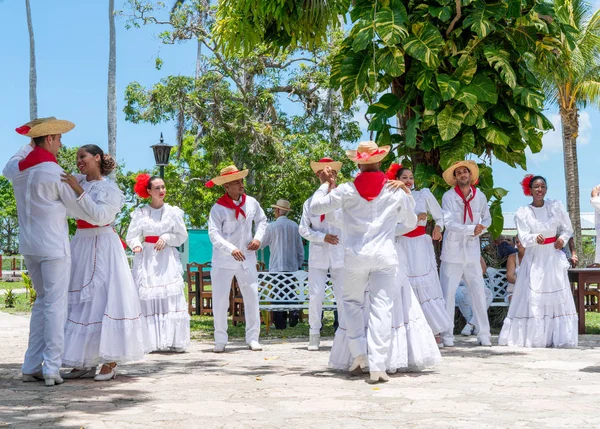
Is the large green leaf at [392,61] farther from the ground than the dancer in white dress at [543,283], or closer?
farther from the ground

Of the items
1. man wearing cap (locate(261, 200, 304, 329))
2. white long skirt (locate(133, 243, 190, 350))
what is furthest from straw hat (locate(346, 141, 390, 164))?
man wearing cap (locate(261, 200, 304, 329))

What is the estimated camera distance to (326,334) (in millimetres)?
11852

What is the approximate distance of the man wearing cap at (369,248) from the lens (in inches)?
278

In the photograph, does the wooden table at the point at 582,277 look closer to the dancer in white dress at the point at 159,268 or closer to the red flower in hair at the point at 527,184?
the red flower in hair at the point at 527,184

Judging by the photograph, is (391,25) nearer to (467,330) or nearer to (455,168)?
(455,168)

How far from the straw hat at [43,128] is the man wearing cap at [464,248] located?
16.2ft

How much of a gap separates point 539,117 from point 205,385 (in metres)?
6.83

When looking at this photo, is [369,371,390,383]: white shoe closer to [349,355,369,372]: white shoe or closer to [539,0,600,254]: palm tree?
[349,355,369,372]: white shoe

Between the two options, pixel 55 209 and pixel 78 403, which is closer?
pixel 78 403

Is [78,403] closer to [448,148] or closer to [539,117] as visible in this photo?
[448,148]

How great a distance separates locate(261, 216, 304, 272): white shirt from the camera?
13188 millimetres

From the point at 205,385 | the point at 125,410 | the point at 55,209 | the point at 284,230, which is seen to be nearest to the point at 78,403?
the point at 125,410

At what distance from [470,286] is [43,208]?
17.9ft

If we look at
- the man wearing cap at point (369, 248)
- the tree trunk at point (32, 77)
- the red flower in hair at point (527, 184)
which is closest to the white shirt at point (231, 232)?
the man wearing cap at point (369, 248)
